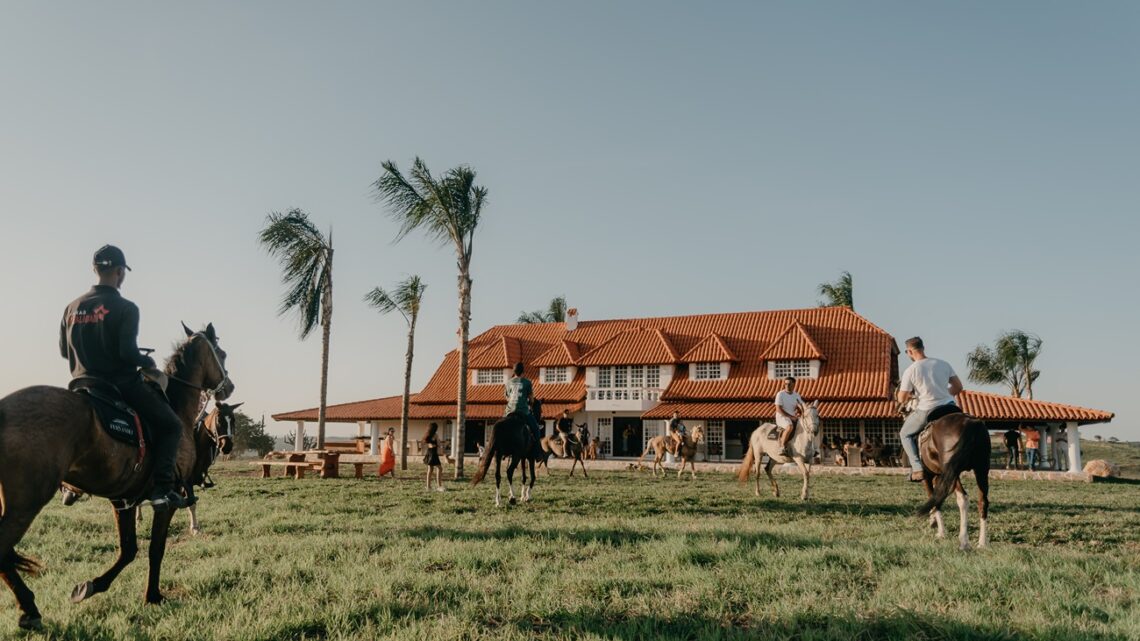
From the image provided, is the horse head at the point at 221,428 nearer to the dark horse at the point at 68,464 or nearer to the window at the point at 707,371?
the dark horse at the point at 68,464

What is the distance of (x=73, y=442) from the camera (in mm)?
4730

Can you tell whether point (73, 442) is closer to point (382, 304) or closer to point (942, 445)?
point (942, 445)

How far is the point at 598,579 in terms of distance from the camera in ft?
18.7

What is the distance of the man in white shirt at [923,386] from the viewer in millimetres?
8805

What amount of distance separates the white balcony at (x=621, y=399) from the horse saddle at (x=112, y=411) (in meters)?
33.5

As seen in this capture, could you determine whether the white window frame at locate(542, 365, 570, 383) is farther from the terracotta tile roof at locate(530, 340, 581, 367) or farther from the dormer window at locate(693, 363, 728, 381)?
the dormer window at locate(693, 363, 728, 381)

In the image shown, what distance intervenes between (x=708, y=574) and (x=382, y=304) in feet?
66.9

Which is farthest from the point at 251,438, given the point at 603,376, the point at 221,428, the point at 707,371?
the point at 221,428

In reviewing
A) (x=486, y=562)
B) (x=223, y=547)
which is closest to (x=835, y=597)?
(x=486, y=562)

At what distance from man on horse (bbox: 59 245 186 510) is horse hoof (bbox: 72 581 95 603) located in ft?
2.19

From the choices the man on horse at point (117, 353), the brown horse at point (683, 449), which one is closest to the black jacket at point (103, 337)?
the man on horse at point (117, 353)

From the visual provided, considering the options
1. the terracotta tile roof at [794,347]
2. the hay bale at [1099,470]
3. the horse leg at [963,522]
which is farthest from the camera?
the terracotta tile roof at [794,347]

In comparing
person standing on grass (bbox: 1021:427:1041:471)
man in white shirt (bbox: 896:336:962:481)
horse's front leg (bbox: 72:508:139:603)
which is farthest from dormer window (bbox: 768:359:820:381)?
horse's front leg (bbox: 72:508:139:603)

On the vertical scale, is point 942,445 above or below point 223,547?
above
